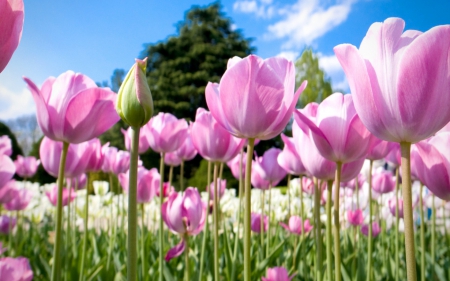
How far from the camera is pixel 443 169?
68cm

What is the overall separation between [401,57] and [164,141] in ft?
3.69

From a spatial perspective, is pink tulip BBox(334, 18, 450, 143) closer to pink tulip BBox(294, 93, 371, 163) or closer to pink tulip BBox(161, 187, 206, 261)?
pink tulip BBox(294, 93, 371, 163)

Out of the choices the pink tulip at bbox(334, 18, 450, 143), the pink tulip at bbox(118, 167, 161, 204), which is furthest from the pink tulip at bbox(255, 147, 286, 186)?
the pink tulip at bbox(334, 18, 450, 143)

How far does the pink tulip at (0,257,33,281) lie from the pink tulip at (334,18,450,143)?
78 cm

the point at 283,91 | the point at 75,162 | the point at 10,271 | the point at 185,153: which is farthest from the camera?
the point at 185,153

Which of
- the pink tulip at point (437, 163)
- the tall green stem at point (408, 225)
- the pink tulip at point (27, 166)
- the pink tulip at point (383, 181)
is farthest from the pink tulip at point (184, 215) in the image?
the pink tulip at point (27, 166)

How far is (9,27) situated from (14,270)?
25.2 inches

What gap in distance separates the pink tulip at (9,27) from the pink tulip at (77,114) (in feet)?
1.21

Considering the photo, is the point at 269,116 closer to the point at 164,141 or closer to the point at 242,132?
the point at 242,132

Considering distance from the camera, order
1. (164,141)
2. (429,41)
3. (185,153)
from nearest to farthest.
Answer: (429,41), (164,141), (185,153)

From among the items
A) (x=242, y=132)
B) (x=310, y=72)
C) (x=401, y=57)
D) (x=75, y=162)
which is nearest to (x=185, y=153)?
(x=75, y=162)

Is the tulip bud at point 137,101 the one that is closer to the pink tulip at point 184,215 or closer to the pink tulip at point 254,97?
the pink tulip at point 254,97

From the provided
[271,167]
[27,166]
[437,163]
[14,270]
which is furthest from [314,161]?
[27,166]

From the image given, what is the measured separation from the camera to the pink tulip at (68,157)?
1270mm
